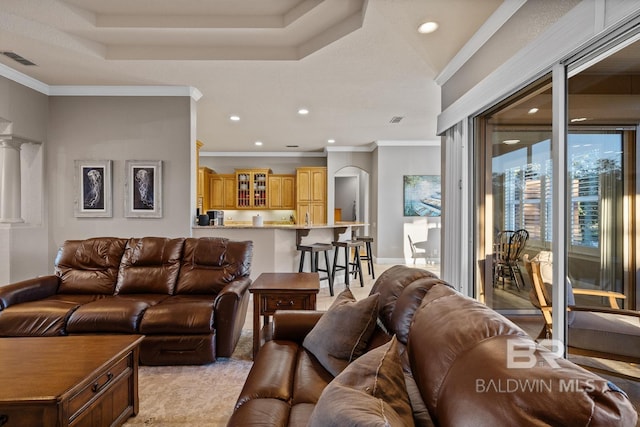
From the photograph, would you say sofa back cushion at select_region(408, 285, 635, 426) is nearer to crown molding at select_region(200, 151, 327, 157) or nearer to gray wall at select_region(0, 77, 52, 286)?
gray wall at select_region(0, 77, 52, 286)

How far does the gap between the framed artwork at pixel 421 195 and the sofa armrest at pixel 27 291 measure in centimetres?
644

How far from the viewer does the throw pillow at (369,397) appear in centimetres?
78

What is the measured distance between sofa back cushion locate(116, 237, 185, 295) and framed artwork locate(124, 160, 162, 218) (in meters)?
1.05

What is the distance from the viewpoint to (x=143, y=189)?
4.30 m

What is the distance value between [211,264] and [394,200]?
207 inches

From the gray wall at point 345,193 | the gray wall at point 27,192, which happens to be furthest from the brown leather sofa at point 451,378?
the gray wall at point 345,193

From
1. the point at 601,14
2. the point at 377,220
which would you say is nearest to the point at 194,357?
the point at 601,14

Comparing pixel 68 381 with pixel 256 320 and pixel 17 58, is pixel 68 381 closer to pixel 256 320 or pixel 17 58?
pixel 256 320

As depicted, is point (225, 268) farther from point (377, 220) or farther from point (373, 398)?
point (377, 220)

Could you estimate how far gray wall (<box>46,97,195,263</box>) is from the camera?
14.1ft

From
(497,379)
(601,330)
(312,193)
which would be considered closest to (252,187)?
(312,193)

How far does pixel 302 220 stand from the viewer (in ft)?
27.9

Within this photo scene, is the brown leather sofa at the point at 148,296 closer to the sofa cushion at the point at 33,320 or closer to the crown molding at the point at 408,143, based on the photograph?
the sofa cushion at the point at 33,320

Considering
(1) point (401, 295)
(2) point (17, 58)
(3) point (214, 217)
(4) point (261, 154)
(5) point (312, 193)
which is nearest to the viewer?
(1) point (401, 295)
